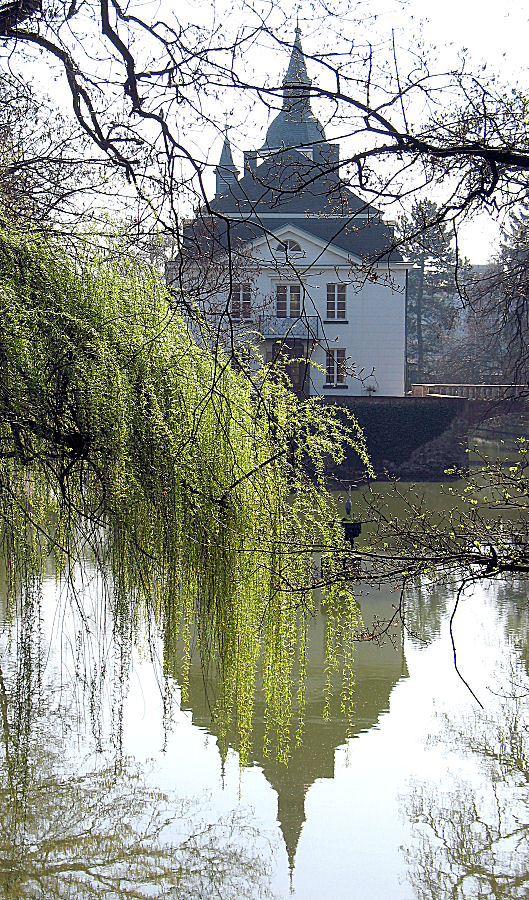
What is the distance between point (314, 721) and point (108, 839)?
204cm

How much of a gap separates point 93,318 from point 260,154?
34.6 inches

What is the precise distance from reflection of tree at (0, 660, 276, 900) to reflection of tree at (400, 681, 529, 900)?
2.87ft

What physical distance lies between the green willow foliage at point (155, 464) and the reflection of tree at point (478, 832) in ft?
4.57

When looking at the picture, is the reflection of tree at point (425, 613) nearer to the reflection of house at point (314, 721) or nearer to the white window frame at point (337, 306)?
the reflection of house at point (314, 721)

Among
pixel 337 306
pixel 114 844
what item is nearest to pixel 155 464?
pixel 114 844

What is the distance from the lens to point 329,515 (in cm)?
374

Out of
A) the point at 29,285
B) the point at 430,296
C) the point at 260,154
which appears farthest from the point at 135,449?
the point at 430,296

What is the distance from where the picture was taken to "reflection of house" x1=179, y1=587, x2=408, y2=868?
4.89m

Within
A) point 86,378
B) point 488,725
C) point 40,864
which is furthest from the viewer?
point 488,725

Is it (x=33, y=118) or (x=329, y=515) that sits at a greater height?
(x=33, y=118)

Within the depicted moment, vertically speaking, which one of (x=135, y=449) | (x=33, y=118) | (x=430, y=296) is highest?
(x=430, y=296)

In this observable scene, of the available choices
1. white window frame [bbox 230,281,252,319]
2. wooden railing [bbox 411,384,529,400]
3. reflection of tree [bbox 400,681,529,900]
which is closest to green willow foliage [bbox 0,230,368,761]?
white window frame [bbox 230,281,252,319]

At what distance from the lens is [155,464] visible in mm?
3334

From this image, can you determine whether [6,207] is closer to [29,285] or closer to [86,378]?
[29,285]
